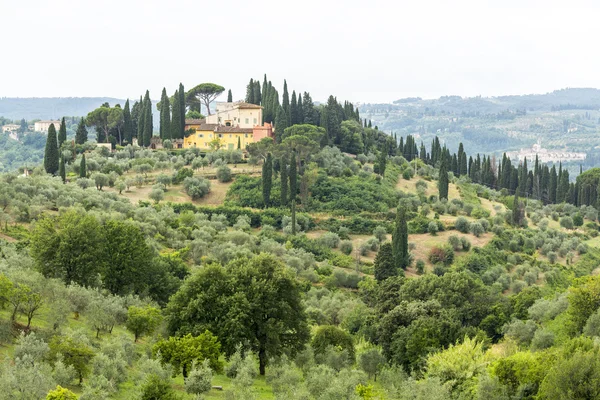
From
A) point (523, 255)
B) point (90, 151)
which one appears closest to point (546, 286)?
point (523, 255)

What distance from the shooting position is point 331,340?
119ft

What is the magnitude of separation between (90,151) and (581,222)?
175 ft

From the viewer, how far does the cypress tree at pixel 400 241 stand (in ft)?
205

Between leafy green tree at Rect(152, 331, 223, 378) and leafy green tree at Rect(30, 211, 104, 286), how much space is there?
377 inches

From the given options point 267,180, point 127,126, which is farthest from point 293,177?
point 127,126

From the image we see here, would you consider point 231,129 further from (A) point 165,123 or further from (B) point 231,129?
(A) point 165,123

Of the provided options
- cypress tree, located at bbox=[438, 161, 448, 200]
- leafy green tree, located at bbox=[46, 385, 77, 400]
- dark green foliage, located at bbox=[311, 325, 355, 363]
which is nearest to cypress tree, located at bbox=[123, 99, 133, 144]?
cypress tree, located at bbox=[438, 161, 448, 200]

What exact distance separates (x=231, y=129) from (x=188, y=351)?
61.0 metres

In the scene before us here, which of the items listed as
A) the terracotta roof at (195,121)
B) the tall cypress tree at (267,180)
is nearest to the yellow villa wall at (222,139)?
the terracotta roof at (195,121)

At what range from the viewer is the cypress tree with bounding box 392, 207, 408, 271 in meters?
62.4

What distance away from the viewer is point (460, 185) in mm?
92625

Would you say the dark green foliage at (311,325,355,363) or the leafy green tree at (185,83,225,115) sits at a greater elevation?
the leafy green tree at (185,83,225,115)

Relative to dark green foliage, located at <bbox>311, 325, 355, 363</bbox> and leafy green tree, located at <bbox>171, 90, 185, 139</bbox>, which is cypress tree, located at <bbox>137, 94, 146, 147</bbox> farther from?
dark green foliage, located at <bbox>311, 325, 355, 363</bbox>

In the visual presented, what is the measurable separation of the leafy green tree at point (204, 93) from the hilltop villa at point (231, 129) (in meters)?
10.3
